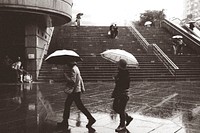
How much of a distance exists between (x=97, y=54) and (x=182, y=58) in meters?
6.82

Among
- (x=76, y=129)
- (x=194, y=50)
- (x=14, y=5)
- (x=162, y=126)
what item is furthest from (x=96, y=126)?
(x=194, y=50)

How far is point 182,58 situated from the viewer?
74.0 feet

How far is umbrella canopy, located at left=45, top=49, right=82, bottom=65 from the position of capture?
6.55m

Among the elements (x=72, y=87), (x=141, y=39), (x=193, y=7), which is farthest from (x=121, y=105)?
(x=193, y=7)

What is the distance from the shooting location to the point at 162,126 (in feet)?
22.6

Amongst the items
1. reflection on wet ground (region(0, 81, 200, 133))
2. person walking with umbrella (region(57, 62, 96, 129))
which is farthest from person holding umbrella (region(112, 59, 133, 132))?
person walking with umbrella (region(57, 62, 96, 129))

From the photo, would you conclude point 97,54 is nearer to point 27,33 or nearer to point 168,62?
point 168,62

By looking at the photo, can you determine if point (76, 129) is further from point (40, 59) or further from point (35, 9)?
point (40, 59)

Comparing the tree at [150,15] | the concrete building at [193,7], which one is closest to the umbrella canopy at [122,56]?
the tree at [150,15]

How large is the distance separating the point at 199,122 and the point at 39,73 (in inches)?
557

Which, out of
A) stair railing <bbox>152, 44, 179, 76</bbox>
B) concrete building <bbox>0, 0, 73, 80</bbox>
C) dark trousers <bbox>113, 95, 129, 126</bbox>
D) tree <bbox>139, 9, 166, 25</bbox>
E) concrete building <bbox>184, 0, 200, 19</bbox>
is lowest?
dark trousers <bbox>113, 95, 129, 126</bbox>

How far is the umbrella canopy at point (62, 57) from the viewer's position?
6.55 meters

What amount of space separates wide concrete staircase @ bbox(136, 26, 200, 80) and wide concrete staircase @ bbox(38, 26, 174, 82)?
1.26 m

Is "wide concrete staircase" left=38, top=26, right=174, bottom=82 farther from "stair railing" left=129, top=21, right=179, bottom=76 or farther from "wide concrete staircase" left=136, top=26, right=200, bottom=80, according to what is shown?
"wide concrete staircase" left=136, top=26, right=200, bottom=80
